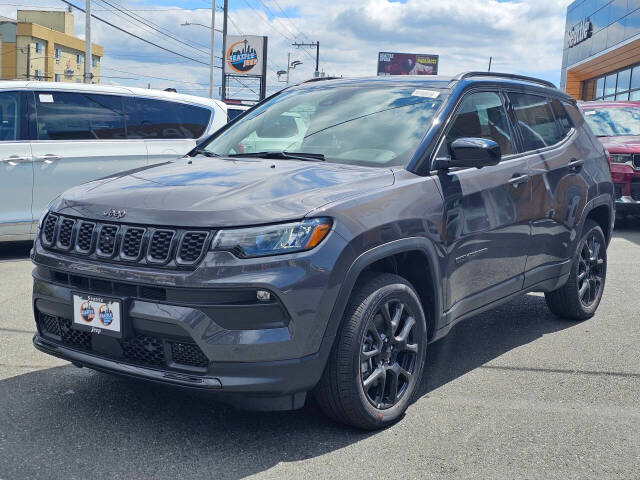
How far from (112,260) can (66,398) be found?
106 cm

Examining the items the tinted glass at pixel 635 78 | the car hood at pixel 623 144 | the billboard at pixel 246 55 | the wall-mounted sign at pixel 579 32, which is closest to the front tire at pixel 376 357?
the car hood at pixel 623 144

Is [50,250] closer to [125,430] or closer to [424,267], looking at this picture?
[125,430]

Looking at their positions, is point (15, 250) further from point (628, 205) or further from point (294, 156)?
point (628, 205)

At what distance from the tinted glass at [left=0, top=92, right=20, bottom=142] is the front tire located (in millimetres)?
5460

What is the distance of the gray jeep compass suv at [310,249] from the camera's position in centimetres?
329

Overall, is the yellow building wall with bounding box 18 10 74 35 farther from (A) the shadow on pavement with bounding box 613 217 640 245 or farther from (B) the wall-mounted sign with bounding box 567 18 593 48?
(A) the shadow on pavement with bounding box 613 217 640 245

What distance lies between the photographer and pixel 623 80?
110ft

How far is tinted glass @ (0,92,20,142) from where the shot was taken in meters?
7.89

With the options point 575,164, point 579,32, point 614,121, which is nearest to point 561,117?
point 575,164

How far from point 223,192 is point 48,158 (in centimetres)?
514

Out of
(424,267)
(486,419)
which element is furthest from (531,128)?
(486,419)

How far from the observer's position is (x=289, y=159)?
4297 millimetres

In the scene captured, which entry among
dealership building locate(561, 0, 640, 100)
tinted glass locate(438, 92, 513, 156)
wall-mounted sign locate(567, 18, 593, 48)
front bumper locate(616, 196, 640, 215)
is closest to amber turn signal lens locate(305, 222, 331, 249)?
tinted glass locate(438, 92, 513, 156)

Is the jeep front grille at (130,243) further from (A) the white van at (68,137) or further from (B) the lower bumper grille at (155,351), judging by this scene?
(A) the white van at (68,137)
